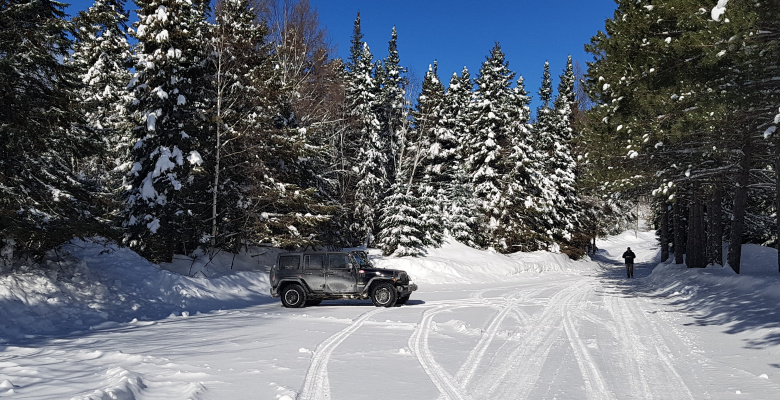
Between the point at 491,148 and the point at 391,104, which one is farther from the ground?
the point at 391,104

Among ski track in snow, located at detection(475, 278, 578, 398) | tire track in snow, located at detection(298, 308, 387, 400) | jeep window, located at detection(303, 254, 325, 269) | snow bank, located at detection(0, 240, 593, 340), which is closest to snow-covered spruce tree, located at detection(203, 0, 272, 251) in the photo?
snow bank, located at detection(0, 240, 593, 340)

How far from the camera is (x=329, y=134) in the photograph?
36.2 meters

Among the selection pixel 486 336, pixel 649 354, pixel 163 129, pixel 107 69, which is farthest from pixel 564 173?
pixel 649 354

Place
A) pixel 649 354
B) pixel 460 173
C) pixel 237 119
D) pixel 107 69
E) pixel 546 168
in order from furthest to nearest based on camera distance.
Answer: pixel 546 168
pixel 460 173
pixel 107 69
pixel 237 119
pixel 649 354

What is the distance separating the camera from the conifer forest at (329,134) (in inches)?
462

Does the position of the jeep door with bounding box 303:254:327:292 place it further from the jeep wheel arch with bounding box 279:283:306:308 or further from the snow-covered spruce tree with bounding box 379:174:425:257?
the snow-covered spruce tree with bounding box 379:174:425:257

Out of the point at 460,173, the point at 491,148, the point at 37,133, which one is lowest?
the point at 37,133

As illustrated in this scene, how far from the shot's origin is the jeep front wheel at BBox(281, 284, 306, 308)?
15.8m

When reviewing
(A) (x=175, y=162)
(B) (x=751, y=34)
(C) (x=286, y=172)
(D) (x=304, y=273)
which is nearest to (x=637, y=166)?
(B) (x=751, y=34)

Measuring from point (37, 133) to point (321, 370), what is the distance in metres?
9.51

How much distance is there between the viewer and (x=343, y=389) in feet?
20.9

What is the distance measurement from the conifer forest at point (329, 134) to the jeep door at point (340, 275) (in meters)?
6.07

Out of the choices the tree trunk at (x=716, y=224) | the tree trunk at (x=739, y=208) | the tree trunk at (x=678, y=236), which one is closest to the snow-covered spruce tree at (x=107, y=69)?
the tree trunk at (x=739, y=208)

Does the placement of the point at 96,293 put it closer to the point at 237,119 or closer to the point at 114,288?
the point at 114,288
